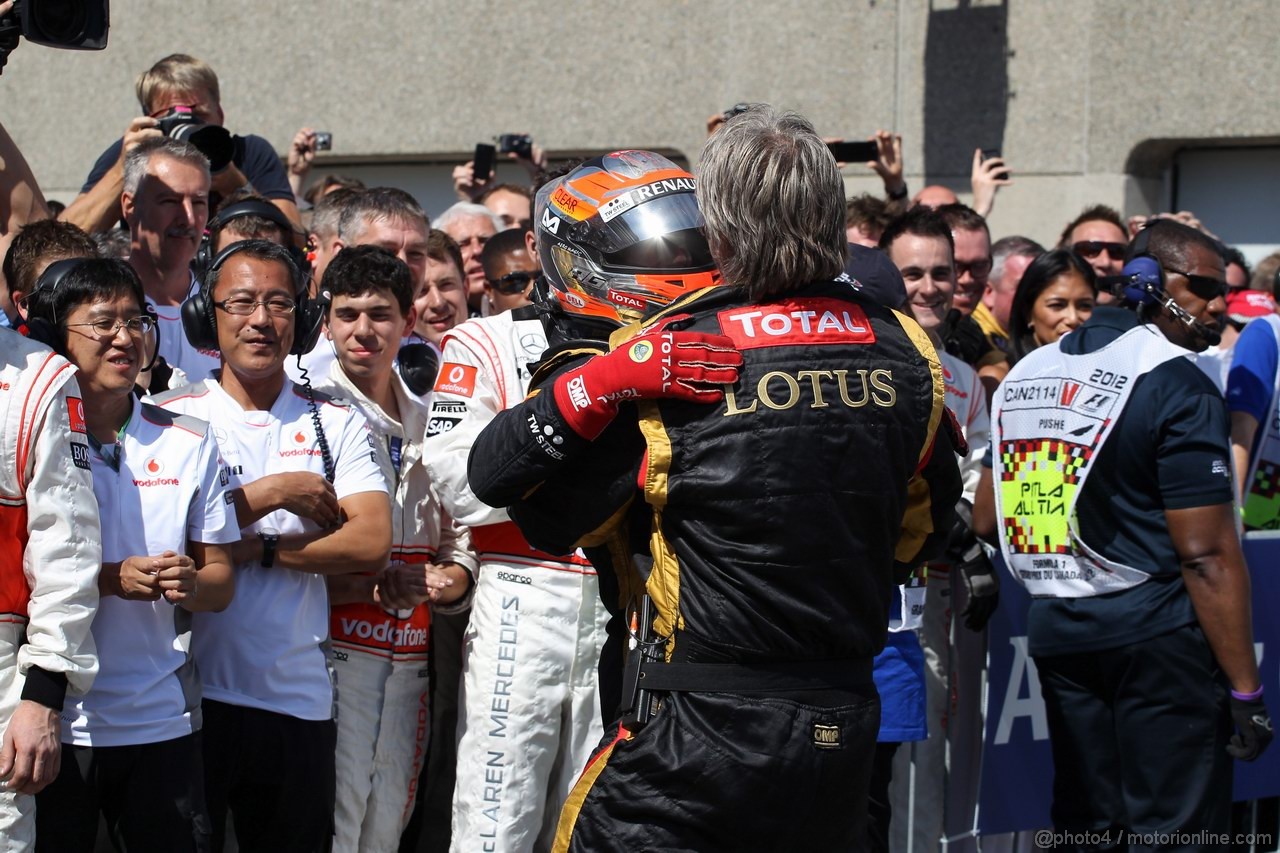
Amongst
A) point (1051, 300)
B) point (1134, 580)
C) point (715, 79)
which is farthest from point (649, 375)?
point (715, 79)

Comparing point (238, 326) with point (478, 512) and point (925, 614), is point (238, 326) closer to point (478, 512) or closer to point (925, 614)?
point (478, 512)

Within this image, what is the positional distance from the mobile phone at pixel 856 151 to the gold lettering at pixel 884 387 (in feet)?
14.5

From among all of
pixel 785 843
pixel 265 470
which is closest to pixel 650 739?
pixel 785 843

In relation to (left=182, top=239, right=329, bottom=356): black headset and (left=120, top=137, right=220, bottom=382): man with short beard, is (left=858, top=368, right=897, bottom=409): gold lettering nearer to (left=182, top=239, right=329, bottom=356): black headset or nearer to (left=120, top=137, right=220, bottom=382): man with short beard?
(left=182, top=239, right=329, bottom=356): black headset

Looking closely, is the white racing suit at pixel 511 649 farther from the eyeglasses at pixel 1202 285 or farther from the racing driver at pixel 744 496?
the eyeglasses at pixel 1202 285

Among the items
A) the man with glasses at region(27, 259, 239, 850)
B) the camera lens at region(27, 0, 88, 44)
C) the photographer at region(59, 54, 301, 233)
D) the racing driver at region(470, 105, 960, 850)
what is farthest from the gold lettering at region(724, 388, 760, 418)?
the photographer at region(59, 54, 301, 233)

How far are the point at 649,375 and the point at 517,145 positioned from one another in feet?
18.0

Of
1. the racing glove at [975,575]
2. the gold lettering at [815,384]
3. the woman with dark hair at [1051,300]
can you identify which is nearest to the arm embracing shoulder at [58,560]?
the gold lettering at [815,384]

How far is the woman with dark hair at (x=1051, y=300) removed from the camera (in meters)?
5.58

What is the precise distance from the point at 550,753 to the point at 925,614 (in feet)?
5.49

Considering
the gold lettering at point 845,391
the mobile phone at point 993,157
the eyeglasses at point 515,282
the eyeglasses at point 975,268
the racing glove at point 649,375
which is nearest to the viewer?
the racing glove at point 649,375

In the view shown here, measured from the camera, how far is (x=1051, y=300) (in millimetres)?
5602

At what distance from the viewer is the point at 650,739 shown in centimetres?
273

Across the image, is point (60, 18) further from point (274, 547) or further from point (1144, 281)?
point (1144, 281)
